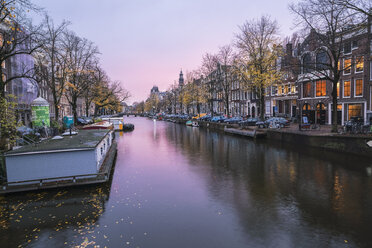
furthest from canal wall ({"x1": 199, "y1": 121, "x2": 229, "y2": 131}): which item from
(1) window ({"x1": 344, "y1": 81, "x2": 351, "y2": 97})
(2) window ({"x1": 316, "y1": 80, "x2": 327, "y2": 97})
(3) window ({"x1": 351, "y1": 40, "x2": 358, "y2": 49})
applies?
(3) window ({"x1": 351, "y1": 40, "x2": 358, "y2": 49})

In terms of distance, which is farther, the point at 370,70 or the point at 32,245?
the point at 370,70

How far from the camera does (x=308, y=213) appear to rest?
1066 centimetres

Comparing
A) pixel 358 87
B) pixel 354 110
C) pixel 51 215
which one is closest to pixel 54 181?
pixel 51 215

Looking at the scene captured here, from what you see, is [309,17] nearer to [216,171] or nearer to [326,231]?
[216,171]

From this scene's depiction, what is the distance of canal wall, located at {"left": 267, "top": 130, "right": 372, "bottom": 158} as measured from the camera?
831 inches

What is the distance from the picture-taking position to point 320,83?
40719 millimetres

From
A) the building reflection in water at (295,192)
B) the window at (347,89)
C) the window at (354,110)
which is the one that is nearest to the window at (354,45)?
the window at (347,89)

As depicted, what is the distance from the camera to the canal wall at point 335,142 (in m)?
21.1

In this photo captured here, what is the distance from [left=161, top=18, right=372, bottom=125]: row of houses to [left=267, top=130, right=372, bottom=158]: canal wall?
6.80 m

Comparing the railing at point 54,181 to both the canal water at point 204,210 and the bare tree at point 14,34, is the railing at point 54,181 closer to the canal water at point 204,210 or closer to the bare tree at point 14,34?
the canal water at point 204,210

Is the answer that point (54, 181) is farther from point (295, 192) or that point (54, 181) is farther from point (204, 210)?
point (295, 192)

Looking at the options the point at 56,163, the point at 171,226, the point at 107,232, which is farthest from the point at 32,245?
the point at 56,163

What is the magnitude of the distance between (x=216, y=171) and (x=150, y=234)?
10083 mm

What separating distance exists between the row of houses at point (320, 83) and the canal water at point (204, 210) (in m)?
14.0
